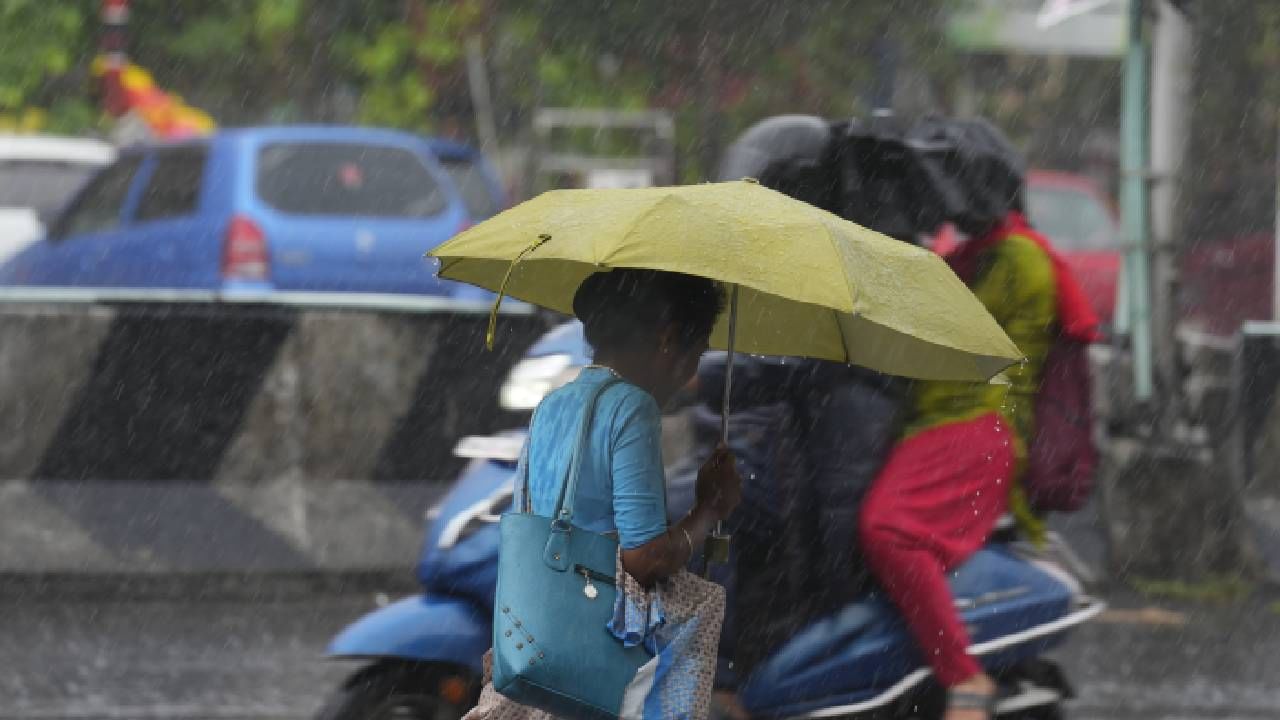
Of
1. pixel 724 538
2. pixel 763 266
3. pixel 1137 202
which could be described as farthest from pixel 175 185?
pixel 763 266

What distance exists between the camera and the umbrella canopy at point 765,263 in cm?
336

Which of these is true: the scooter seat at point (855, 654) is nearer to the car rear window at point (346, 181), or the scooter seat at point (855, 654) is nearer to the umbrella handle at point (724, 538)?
the umbrella handle at point (724, 538)

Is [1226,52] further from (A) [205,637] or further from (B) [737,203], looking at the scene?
(B) [737,203]

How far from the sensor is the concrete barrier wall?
29.3 feet

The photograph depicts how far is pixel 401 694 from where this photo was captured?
478cm

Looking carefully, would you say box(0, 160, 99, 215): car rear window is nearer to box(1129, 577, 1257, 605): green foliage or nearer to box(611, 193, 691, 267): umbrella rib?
box(1129, 577, 1257, 605): green foliage

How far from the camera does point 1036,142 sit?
3575cm

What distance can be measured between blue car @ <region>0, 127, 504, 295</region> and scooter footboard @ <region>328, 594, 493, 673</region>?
32.0 ft

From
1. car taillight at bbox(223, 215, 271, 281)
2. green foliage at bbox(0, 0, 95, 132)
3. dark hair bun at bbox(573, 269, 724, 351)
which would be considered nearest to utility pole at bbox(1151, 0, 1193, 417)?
car taillight at bbox(223, 215, 271, 281)

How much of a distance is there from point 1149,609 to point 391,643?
5129mm

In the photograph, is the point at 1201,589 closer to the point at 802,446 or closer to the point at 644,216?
the point at 802,446

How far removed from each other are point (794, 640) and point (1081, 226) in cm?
1569

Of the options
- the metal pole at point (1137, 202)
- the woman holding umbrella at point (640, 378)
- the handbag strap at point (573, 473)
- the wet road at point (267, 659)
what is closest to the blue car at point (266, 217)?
the metal pole at point (1137, 202)

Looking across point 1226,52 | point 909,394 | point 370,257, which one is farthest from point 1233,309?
point 909,394
